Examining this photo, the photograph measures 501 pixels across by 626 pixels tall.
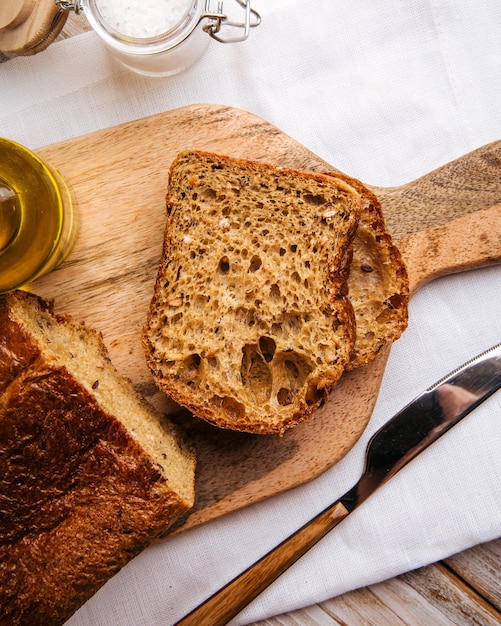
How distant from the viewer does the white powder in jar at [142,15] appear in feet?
8.07

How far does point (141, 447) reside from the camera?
218 cm

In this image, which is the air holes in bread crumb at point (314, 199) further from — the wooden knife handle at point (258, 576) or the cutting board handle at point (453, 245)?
the wooden knife handle at point (258, 576)

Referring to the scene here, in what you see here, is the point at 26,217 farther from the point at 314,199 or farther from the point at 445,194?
the point at 445,194

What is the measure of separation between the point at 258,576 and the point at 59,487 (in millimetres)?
1040

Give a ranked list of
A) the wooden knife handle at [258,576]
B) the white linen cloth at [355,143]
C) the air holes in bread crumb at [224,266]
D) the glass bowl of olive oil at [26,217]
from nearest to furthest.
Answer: the glass bowl of olive oil at [26,217] → the air holes in bread crumb at [224,266] → the wooden knife handle at [258,576] → the white linen cloth at [355,143]

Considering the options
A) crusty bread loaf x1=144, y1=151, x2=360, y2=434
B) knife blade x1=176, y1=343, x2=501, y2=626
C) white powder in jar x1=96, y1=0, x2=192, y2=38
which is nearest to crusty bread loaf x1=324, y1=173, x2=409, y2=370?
crusty bread loaf x1=144, y1=151, x2=360, y2=434

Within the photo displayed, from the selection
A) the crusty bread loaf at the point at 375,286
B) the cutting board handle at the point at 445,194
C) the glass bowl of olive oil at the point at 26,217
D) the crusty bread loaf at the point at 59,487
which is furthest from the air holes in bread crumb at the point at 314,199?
the crusty bread loaf at the point at 59,487

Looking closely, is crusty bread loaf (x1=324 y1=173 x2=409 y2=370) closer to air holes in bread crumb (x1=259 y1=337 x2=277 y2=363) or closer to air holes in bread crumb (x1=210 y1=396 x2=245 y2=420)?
air holes in bread crumb (x1=259 y1=337 x2=277 y2=363)

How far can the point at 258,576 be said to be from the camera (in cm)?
262

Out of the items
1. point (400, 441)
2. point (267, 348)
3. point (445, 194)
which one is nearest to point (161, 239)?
A: point (267, 348)

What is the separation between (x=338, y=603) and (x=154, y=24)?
2785 millimetres

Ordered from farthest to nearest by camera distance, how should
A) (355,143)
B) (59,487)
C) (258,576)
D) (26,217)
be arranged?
(355,143), (258,576), (26,217), (59,487)

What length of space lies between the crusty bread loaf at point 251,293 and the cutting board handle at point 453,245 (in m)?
0.41

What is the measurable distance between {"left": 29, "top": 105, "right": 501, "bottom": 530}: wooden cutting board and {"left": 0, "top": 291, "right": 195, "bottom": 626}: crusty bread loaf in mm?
434
